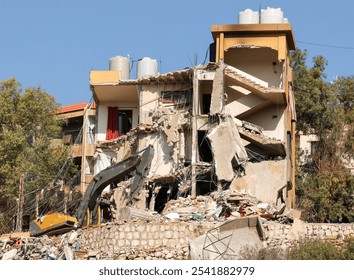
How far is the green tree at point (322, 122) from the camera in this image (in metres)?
63.3

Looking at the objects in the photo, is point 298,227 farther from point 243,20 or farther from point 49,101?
point 49,101

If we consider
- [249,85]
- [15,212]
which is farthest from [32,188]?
[249,85]

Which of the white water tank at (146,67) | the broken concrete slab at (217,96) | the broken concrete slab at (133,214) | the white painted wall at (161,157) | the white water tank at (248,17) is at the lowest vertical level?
the broken concrete slab at (133,214)

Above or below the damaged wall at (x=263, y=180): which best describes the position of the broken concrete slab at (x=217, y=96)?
above

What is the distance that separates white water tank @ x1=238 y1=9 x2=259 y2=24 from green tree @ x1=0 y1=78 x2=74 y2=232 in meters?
10.9

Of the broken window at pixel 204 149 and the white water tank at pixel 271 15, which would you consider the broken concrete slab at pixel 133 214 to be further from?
the white water tank at pixel 271 15

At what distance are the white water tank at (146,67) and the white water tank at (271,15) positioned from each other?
5828mm

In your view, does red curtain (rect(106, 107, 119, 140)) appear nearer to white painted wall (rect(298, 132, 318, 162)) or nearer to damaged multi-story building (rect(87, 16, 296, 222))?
damaged multi-story building (rect(87, 16, 296, 222))

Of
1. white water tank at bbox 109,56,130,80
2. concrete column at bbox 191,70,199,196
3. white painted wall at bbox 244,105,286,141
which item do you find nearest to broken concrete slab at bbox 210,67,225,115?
concrete column at bbox 191,70,199,196

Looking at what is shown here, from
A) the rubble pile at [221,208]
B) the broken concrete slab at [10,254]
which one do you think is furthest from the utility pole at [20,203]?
the broken concrete slab at [10,254]

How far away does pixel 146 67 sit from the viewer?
197 ft

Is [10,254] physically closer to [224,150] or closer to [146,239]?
[146,239]

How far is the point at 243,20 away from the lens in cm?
5819

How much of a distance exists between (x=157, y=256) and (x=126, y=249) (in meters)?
1.26
